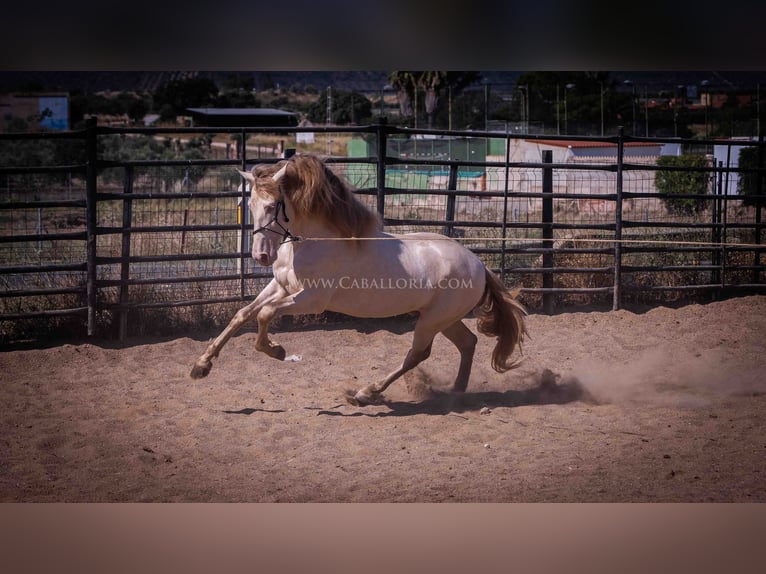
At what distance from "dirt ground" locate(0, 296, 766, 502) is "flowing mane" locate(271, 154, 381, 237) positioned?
1.15 m

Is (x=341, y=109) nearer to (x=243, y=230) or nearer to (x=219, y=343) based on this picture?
(x=243, y=230)

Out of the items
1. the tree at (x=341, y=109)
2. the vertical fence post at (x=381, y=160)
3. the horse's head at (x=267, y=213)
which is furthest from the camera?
the tree at (x=341, y=109)

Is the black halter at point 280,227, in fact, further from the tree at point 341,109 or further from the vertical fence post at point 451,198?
the tree at point 341,109

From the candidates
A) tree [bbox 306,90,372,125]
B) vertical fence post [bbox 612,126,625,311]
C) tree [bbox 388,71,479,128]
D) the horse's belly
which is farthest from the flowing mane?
tree [bbox 388,71,479,128]

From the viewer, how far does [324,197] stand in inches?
191

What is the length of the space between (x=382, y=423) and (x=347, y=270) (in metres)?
0.94

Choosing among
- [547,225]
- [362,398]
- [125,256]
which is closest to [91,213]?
[125,256]

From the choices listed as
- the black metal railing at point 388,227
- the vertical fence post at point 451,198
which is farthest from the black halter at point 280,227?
the vertical fence post at point 451,198

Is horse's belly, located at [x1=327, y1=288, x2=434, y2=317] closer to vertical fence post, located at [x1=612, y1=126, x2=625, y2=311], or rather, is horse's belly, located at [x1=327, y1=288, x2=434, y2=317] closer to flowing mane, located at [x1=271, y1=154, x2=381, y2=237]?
flowing mane, located at [x1=271, y1=154, x2=381, y2=237]

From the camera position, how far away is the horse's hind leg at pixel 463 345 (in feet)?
18.4

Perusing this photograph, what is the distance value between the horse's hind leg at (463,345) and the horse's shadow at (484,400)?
0.29ft

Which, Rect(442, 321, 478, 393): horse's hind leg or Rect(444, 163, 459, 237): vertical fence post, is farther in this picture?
Rect(444, 163, 459, 237): vertical fence post

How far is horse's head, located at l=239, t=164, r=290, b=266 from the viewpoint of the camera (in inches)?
180
